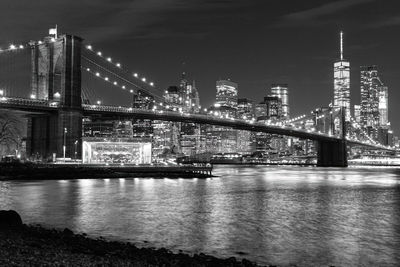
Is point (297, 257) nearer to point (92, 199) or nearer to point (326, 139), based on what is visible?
point (92, 199)

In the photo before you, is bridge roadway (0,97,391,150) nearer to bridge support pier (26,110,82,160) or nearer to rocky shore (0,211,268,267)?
bridge support pier (26,110,82,160)

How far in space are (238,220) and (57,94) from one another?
42128mm

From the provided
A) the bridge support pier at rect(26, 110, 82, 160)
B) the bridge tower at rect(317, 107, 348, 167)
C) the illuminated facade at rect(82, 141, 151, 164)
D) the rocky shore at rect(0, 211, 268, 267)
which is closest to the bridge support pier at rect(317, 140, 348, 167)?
the bridge tower at rect(317, 107, 348, 167)

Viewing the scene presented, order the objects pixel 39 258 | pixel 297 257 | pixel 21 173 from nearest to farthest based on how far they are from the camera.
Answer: pixel 39 258 → pixel 297 257 → pixel 21 173

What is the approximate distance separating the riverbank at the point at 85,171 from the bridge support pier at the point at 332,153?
144 feet

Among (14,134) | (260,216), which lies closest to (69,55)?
(14,134)

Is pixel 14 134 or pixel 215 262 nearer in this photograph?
pixel 215 262

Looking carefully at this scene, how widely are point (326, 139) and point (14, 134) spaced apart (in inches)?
2269

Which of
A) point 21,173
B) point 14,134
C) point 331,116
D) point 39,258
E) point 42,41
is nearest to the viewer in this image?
point 39,258

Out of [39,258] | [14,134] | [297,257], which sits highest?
[14,134]

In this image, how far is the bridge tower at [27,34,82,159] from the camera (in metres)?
55.1

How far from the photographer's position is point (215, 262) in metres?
12.2

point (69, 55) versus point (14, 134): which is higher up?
point (69, 55)

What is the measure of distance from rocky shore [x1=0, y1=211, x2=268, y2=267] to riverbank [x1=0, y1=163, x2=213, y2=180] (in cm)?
3190
